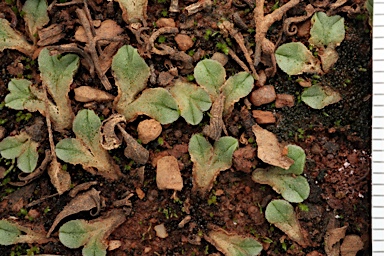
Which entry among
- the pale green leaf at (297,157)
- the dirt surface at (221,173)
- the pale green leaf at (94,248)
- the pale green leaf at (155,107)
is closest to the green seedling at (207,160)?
the dirt surface at (221,173)

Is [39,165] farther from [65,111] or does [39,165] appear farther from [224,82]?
[224,82]

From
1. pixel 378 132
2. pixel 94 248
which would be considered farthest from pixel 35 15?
pixel 378 132

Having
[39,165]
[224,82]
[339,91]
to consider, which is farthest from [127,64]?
[339,91]

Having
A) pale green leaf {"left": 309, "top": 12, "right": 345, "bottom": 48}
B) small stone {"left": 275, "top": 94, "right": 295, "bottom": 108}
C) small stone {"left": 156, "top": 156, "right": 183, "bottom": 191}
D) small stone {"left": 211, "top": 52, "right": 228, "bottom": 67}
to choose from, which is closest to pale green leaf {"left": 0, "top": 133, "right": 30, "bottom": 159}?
small stone {"left": 156, "top": 156, "right": 183, "bottom": 191}

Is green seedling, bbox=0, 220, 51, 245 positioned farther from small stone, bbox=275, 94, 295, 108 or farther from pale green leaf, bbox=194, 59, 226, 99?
small stone, bbox=275, 94, 295, 108

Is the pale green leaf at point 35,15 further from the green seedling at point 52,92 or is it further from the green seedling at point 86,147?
the green seedling at point 86,147

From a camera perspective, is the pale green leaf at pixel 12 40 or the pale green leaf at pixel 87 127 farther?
the pale green leaf at pixel 12 40

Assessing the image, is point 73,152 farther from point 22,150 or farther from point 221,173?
point 221,173

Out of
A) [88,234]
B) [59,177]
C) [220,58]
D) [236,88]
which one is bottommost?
[88,234]
